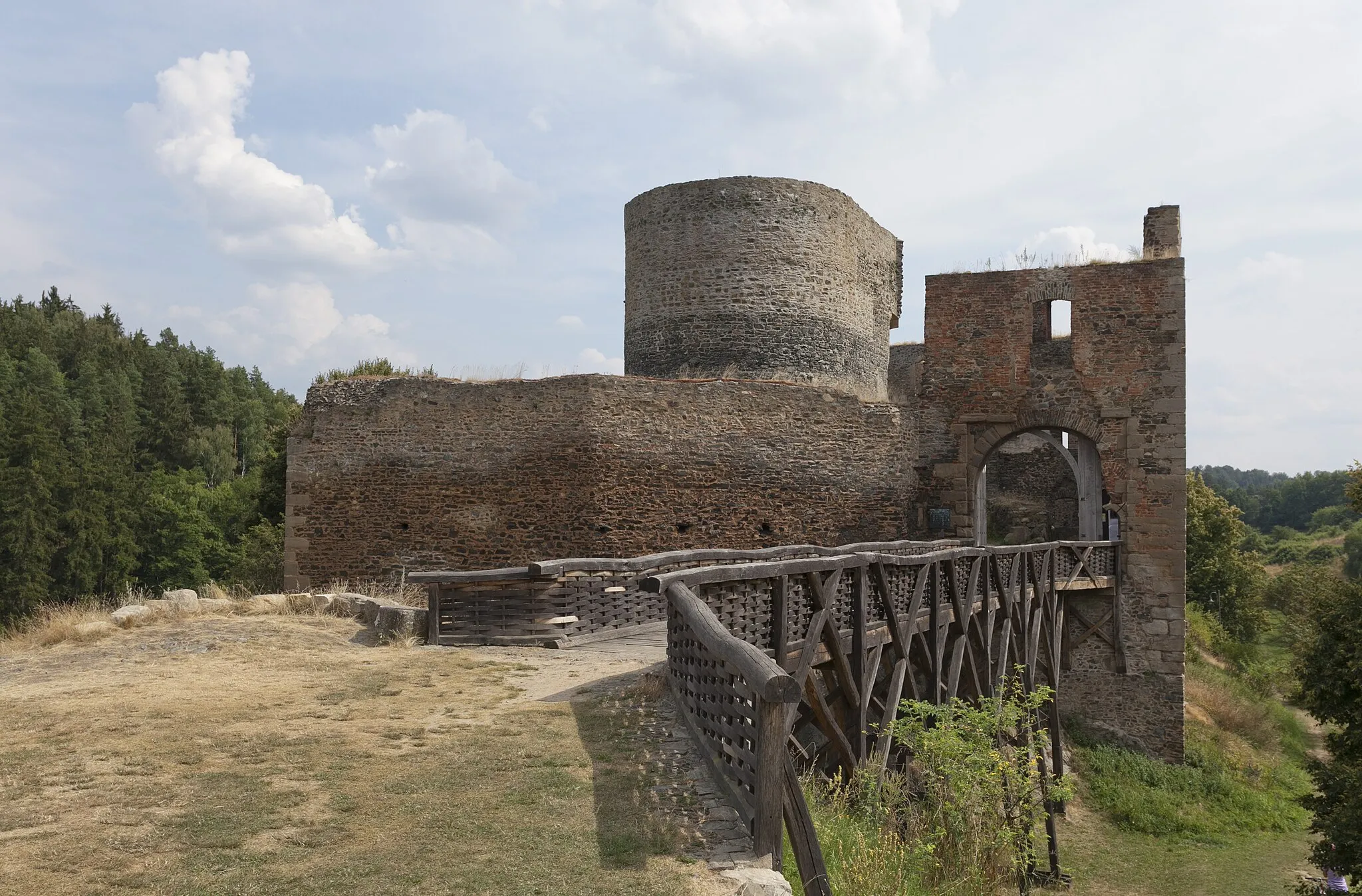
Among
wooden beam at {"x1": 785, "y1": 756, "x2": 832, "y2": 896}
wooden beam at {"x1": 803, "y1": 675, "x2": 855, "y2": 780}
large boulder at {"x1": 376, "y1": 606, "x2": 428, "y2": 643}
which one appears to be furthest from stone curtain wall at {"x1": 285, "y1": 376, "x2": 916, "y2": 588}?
wooden beam at {"x1": 785, "y1": 756, "x2": 832, "y2": 896}

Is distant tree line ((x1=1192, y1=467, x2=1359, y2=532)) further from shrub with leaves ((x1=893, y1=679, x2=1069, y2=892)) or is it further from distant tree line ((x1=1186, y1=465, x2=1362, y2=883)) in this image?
shrub with leaves ((x1=893, y1=679, x2=1069, y2=892))

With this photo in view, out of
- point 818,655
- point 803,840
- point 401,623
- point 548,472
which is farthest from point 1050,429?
point 803,840

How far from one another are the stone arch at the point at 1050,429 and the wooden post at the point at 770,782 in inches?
573

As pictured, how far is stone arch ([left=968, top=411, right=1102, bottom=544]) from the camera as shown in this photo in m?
18.1

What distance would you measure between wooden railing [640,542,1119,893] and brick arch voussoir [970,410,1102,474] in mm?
5085

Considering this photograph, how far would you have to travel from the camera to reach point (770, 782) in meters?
4.32

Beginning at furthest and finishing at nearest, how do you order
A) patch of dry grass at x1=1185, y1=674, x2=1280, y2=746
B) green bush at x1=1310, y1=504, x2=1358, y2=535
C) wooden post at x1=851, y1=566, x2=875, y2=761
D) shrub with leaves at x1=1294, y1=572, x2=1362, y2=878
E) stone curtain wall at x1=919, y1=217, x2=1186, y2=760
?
green bush at x1=1310, y1=504, x2=1358, y2=535 < patch of dry grass at x1=1185, y1=674, x2=1280, y2=746 < stone curtain wall at x1=919, y1=217, x2=1186, y2=760 < shrub with leaves at x1=1294, y1=572, x2=1362, y2=878 < wooden post at x1=851, y1=566, x2=875, y2=761

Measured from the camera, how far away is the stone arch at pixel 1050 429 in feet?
59.5

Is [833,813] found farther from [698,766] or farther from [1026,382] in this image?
[1026,382]

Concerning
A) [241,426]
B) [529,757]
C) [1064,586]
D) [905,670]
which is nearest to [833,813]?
[529,757]

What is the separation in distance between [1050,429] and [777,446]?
629 centimetres

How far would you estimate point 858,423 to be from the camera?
17750 millimetres

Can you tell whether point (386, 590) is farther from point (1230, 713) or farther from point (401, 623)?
point (1230, 713)

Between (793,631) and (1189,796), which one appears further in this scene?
(1189,796)
